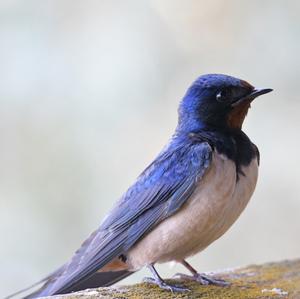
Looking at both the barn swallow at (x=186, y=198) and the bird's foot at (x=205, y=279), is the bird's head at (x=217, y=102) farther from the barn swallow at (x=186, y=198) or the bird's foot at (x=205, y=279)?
the bird's foot at (x=205, y=279)

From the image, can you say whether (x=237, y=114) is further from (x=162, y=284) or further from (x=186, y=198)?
(x=162, y=284)

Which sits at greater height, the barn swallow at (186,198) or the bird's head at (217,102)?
the bird's head at (217,102)

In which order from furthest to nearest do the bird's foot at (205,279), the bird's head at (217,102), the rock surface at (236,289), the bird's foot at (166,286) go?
the bird's head at (217,102) < the bird's foot at (205,279) < the bird's foot at (166,286) < the rock surface at (236,289)

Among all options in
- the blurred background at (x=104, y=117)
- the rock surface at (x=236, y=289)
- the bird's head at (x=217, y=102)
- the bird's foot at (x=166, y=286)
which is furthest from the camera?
the blurred background at (x=104, y=117)

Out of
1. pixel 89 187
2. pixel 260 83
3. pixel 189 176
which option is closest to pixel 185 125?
pixel 189 176

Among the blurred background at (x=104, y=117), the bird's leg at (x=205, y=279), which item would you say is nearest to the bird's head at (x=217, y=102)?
the bird's leg at (x=205, y=279)

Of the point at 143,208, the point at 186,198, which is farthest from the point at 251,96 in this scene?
the point at 143,208
